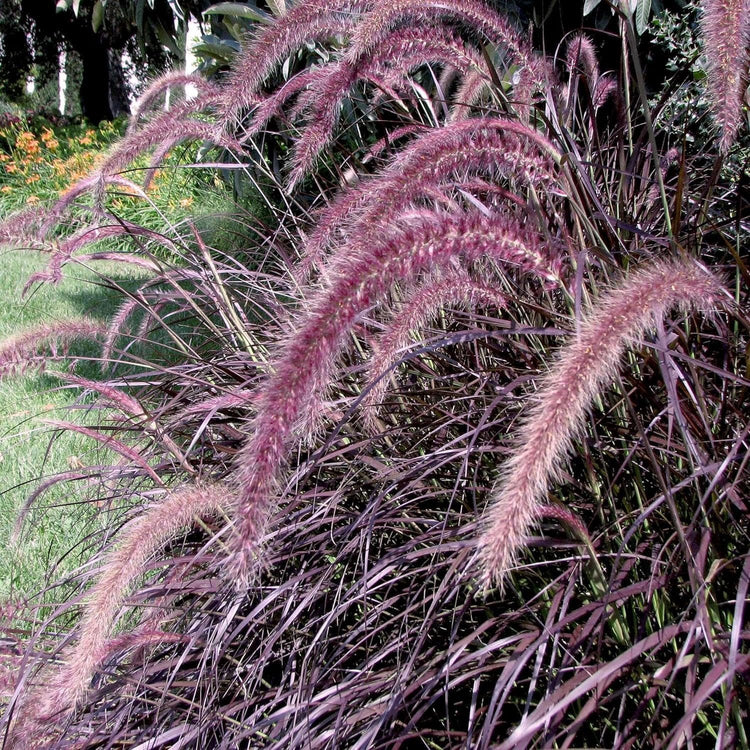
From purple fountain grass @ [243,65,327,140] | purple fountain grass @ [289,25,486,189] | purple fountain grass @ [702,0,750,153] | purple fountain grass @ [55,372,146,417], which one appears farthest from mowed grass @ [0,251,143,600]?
purple fountain grass @ [702,0,750,153]

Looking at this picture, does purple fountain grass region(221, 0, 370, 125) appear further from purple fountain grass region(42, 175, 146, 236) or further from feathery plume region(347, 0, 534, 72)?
purple fountain grass region(42, 175, 146, 236)

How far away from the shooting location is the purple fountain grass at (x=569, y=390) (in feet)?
3.39

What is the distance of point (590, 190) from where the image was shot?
6.04 ft

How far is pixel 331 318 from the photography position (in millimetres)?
1146

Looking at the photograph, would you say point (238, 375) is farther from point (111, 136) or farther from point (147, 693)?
point (111, 136)

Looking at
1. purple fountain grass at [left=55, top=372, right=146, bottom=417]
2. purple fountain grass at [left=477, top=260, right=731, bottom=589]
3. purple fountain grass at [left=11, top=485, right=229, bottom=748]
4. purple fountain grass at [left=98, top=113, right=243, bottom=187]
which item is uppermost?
purple fountain grass at [left=98, top=113, right=243, bottom=187]

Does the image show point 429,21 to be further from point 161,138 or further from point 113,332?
point 113,332

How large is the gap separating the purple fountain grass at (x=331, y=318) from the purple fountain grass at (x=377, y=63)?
0.80 m

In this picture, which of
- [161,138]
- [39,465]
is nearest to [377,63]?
[161,138]

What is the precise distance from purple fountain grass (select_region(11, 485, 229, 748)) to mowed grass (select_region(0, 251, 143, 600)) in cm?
51

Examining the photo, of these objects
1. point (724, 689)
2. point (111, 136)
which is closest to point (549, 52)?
point (724, 689)

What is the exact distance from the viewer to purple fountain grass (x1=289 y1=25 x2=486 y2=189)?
1.99 metres

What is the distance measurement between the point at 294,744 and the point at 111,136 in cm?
1395

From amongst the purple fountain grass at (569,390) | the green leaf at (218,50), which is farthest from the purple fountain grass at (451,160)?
the green leaf at (218,50)
